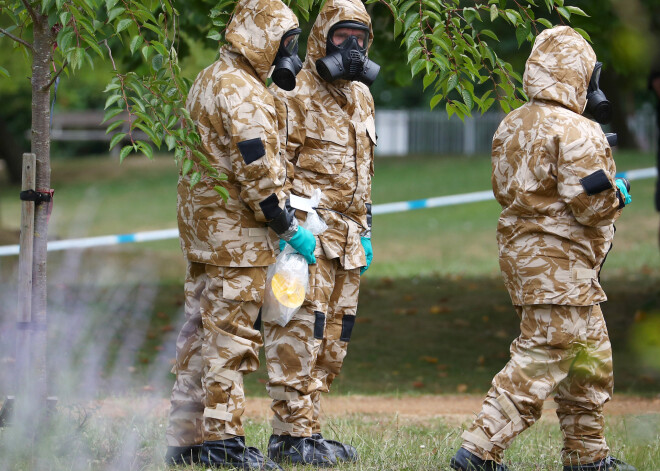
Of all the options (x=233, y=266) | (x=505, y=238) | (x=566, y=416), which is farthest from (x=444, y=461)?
(x=233, y=266)

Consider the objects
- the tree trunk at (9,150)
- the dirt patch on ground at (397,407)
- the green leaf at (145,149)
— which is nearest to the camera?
the green leaf at (145,149)

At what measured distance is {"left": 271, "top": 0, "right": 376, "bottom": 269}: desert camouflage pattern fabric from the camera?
A: 4.62 metres

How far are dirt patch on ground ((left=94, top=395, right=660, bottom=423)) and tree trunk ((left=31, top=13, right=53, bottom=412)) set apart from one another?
1672 millimetres

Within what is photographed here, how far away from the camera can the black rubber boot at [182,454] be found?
435cm

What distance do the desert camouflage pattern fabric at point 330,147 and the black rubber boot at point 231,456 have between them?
103 cm

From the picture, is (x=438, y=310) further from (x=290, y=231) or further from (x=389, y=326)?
(x=290, y=231)

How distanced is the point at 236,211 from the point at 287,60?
0.74 metres

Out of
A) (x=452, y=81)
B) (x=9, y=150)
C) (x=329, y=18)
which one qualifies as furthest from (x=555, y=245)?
(x=9, y=150)

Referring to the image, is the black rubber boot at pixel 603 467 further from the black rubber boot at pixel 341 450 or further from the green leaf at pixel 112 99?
the green leaf at pixel 112 99

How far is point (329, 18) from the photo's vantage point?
15.2ft


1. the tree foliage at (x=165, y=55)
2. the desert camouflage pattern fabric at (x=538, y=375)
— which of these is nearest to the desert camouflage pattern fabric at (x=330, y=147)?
the tree foliage at (x=165, y=55)

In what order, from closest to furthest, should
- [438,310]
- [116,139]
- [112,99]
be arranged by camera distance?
[116,139] < [112,99] < [438,310]

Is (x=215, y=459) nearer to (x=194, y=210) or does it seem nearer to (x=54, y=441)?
(x=54, y=441)

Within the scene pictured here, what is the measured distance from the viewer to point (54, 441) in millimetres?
4074
